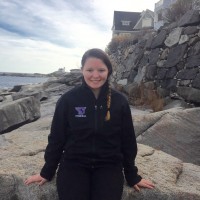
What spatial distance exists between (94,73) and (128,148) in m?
0.83

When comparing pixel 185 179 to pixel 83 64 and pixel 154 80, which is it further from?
pixel 154 80

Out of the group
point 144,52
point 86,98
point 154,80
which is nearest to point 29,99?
point 154,80

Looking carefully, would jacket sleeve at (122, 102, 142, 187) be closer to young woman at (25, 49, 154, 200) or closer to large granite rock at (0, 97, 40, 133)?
young woman at (25, 49, 154, 200)

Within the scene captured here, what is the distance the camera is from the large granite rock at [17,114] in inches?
328

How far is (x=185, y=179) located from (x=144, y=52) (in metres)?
8.71

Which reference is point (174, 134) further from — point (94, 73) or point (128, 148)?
point (94, 73)

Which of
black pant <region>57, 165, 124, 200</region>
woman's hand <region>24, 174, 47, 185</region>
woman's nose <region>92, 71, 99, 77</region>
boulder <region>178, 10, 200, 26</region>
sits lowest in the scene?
woman's hand <region>24, 174, 47, 185</region>

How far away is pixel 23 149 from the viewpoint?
4.67 m

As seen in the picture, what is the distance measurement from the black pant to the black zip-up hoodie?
77mm

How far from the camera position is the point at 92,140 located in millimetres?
3484

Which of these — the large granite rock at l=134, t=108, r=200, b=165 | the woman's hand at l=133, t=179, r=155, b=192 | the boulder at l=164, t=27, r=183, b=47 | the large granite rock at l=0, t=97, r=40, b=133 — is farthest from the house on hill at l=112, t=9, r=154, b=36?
the woman's hand at l=133, t=179, r=155, b=192

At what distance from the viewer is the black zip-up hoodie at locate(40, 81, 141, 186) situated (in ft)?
11.4

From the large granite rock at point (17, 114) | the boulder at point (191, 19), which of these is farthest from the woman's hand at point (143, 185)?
the boulder at point (191, 19)

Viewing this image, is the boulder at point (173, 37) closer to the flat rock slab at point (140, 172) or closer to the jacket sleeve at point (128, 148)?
the flat rock slab at point (140, 172)
